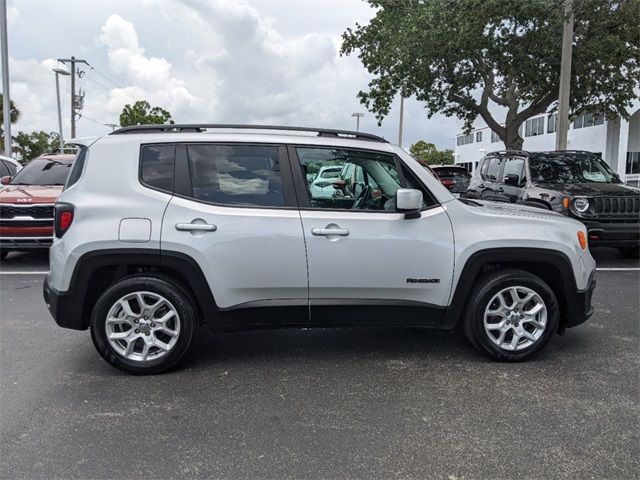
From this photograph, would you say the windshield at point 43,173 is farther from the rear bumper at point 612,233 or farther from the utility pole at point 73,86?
the utility pole at point 73,86

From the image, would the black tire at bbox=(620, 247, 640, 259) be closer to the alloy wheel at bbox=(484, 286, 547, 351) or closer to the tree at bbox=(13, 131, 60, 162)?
the alloy wheel at bbox=(484, 286, 547, 351)

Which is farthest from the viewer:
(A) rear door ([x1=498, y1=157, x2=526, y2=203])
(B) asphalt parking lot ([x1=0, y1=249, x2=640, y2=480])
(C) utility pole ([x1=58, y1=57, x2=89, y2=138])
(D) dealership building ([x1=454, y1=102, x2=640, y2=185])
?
(C) utility pole ([x1=58, y1=57, x2=89, y2=138])

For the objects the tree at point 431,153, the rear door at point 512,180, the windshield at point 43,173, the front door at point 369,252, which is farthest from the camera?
the tree at point 431,153

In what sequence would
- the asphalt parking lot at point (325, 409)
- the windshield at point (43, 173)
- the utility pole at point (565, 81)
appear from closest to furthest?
the asphalt parking lot at point (325, 409) → the windshield at point (43, 173) → the utility pole at point (565, 81)

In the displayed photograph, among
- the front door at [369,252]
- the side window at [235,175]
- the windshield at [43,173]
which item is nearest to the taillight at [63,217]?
the side window at [235,175]

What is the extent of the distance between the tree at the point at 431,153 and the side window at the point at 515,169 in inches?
2519

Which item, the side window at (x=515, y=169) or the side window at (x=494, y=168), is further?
the side window at (x=494, y=168)

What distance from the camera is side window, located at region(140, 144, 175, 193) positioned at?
411cm

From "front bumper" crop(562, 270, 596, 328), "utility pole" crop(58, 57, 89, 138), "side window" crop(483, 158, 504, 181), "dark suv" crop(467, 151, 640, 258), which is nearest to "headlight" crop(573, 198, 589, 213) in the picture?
"dark suv" crop(467, 151, 640, 258)

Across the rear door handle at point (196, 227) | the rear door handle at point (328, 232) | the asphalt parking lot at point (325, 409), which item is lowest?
the asphalt parking lot at point (325, 409)

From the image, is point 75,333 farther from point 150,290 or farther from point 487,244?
point 487,244

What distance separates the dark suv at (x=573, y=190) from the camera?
27.4 ft

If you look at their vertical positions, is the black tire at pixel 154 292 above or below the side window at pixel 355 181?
below

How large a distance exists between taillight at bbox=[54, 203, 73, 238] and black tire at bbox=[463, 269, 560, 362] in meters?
3.08
